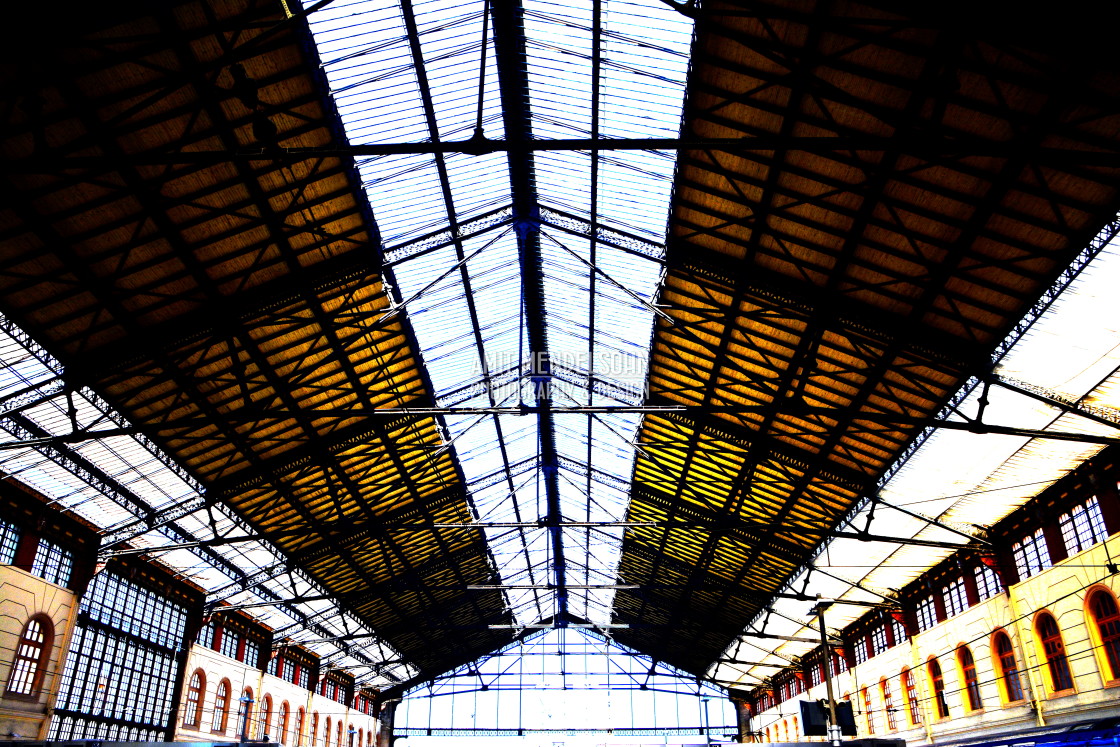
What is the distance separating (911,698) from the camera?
34.9 metres

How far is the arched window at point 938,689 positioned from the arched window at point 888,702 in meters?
3.79

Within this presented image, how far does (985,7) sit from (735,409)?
1240 cm

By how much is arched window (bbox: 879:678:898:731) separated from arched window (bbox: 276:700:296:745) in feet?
114

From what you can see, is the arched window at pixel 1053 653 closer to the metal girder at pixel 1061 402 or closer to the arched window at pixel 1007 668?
the arched window at pixel 1007 668

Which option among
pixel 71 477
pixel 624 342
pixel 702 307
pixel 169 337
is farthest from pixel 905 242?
pixel 71 477

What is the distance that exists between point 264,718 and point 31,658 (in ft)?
70.0

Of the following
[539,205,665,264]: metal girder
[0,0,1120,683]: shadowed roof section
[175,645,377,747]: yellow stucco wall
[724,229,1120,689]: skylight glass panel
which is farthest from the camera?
[175,645,377,747]: yellow stucco wall

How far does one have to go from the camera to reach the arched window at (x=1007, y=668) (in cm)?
2656

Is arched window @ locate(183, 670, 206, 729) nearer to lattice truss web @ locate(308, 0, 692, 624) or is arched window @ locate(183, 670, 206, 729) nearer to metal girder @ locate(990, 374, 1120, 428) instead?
lattice truss web @ locate(308, 0, 692, 624)

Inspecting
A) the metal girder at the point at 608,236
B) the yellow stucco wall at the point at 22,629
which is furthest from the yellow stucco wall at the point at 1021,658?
the yellow stucco wall at the point at 22,629

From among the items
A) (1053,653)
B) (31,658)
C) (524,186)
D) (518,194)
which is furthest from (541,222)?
(31,658)

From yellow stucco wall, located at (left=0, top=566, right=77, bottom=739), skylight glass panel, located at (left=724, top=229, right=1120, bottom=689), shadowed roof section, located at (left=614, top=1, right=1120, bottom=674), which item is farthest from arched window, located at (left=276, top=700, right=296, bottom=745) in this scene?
skylight glass panel, located at (left=724, top=229, right=1120, bottom=689)

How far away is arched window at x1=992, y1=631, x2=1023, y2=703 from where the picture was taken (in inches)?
1046

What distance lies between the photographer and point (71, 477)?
984 inches
